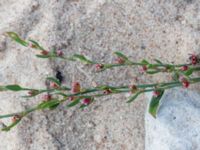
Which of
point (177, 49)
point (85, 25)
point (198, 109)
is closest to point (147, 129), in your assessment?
point (198, 109)

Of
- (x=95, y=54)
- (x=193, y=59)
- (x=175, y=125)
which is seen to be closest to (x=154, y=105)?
(x=175, y=125)

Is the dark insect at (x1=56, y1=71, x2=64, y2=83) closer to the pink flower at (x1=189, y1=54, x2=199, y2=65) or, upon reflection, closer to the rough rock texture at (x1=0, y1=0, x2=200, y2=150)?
the rough rock texture at (x1=0, y1=0, x2=200, y2=150)

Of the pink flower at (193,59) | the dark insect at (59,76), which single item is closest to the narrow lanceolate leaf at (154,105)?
the pink flower at (193,59)

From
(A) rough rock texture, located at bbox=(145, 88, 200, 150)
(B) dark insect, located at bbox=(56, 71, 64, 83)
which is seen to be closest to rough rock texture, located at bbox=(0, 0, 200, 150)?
(B) dark insect, located at bbox=(56, 71, 64, 83)

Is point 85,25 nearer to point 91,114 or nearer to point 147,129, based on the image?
point 91,114

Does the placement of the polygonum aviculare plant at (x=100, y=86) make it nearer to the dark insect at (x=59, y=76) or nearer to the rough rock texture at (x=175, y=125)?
the rough rock texture at (x=175, y=125)

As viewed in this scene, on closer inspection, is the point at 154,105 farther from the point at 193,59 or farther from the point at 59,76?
the point at 59,76
